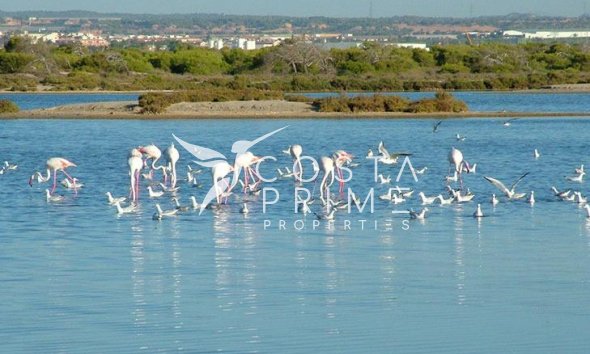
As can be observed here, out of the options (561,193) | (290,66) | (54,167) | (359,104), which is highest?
(54,167)

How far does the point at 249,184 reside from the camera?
20.2 m

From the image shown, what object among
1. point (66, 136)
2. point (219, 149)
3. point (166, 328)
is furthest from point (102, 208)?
point (66, 136)

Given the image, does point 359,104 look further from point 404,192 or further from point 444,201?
point 444,201

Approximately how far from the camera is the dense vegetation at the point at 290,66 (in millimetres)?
63363

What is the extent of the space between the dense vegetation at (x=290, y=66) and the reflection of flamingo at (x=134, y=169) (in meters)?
40.4

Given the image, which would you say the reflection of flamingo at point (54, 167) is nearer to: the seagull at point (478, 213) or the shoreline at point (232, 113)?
the seagull at point (478, 213)

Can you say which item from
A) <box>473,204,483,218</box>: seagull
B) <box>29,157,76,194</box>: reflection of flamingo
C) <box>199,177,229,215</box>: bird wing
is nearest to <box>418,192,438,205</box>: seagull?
<box>473,204,483,218</box>: seagull

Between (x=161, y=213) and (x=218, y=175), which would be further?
(x=218, y=175)

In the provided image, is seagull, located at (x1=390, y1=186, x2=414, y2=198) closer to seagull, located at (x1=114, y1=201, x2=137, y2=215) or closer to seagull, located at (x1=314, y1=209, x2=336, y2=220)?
seagull, located at (x1=314, y1=209, x2=336, y2=220)

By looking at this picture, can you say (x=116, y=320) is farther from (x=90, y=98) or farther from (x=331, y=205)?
(x=90, y=98)

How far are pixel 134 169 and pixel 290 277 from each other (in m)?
8.10

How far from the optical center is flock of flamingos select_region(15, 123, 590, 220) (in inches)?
683

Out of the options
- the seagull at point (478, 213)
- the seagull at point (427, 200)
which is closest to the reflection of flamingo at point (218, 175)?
the seagull at point (427, 200)

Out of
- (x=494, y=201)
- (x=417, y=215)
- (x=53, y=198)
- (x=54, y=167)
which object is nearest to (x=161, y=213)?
(x=417, y=215)
